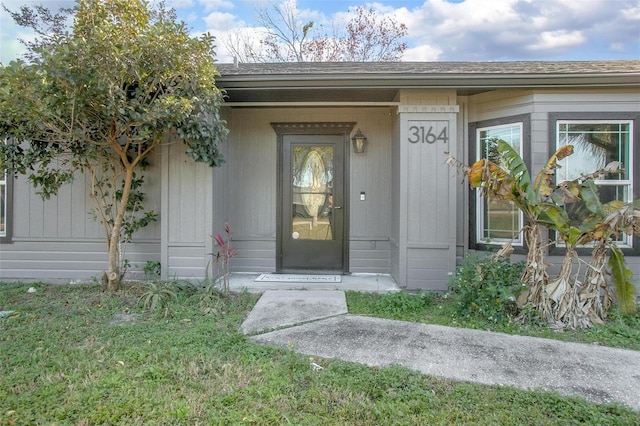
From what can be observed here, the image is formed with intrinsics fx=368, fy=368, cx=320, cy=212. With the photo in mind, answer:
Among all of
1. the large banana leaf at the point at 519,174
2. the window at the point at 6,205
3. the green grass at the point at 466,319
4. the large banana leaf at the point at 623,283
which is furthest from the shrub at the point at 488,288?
the window at the point at 6,205

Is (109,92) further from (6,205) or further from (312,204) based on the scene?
(6,205)

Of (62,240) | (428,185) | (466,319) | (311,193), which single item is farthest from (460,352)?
(62,240)

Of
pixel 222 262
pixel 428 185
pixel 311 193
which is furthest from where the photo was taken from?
pixel 311 193

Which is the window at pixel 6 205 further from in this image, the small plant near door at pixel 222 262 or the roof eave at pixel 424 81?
the roof eave at pixel 424 81

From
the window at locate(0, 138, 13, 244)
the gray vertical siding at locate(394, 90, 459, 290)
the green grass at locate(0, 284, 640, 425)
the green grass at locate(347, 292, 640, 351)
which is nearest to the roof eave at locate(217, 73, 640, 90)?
the gray vertical siding at locate(394, 90, 459, 290)

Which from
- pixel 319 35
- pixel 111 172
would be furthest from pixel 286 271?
pixel 319 35

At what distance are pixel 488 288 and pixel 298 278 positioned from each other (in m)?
2.75

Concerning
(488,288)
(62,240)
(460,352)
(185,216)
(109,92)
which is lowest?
(460,352)

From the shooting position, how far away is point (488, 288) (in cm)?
384

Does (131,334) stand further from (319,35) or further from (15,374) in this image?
(319,35)

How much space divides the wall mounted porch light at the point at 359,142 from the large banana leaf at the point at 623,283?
3.45 meters

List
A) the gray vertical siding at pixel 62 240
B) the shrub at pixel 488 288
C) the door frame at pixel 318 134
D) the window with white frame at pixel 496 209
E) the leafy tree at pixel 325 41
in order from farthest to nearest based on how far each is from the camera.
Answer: the leafy tree at pixel 325 41, the door frame at pixel 318 134, the gray vertical siding at pixel 62 240, the window with white frame at pixel 496 209, the shrub at pixel 488 288

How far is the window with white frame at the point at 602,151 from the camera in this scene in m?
4.72

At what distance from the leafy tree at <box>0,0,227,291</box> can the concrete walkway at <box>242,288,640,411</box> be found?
241 cm
